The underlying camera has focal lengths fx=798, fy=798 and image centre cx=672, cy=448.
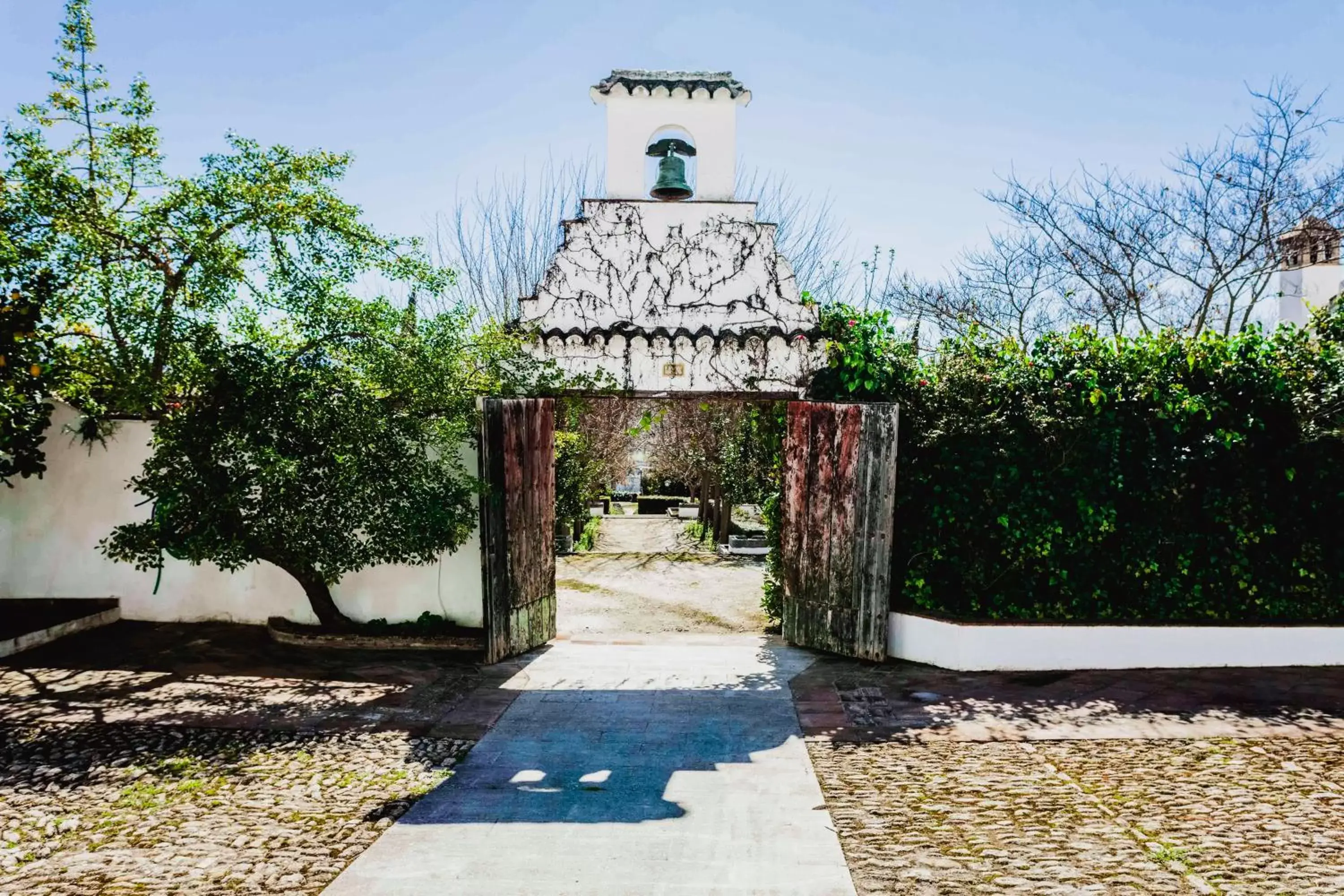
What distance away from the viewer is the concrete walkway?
10.8 ft

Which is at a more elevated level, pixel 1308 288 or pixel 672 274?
pixel 1308 288

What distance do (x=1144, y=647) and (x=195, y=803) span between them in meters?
6.90

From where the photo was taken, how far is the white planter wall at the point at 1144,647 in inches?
263

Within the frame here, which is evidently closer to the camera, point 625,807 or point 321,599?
point 625,807

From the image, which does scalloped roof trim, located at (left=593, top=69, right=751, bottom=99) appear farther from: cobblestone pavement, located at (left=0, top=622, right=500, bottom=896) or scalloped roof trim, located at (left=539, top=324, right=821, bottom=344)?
cobblestone pavement, located at (left=0, top=622, right=500, bottom=896)

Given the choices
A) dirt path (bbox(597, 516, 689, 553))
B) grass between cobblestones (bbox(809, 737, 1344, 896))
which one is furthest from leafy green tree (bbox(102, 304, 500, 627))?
→ dirt path (bbox(597, 516, 689, 553))

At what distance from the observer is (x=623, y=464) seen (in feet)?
77.7

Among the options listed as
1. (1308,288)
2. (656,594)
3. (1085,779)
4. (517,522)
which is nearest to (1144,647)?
(1085,779)

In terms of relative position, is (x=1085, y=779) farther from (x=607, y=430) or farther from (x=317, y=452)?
(x=607, y=430)

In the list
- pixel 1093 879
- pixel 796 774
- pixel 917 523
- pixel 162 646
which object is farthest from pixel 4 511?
pixel 1093 879

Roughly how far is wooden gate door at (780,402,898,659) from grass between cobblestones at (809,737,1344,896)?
2102 millimetres

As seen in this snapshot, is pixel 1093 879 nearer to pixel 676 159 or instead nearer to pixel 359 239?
pixel 676 159

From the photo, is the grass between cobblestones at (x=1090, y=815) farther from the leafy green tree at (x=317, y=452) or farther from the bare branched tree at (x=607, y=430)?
the bare branched tree at (x=607, y=430)

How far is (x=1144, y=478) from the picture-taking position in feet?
22.4
